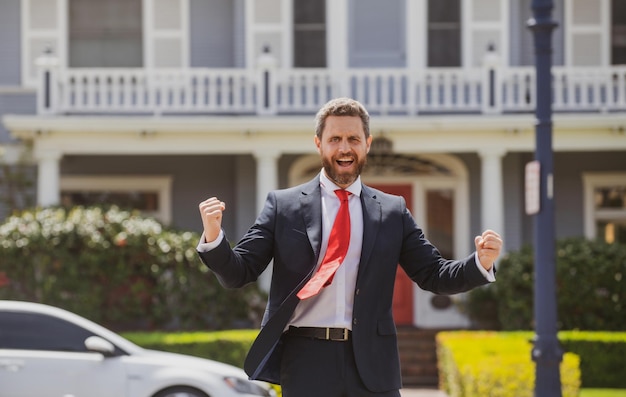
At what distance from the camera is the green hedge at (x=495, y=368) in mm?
11508

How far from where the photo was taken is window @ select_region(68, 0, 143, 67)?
63.5 ft

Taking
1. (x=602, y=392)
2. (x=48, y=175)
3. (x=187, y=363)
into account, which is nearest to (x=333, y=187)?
(x=187, y=363)

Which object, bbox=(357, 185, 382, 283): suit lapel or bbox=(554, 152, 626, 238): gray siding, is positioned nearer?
bbox=(357, 185, 382, 283): suit lapel

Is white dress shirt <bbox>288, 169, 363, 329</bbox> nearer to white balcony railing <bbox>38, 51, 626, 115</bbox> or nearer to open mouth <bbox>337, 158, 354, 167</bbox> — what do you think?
open mouth <bbox>337, 158, 354, 167</bbox>

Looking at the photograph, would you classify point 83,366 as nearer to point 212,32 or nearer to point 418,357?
point 418,357

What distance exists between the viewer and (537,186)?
10.6 m

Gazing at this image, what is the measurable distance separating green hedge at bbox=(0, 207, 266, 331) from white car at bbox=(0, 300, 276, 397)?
5.25 metres

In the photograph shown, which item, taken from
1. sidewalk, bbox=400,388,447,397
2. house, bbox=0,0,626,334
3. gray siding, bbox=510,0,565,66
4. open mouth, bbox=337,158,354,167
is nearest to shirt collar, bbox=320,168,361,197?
open mouth, bbox=337,158,354,167

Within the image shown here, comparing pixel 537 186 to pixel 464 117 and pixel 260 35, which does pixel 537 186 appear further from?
pixel 260 35

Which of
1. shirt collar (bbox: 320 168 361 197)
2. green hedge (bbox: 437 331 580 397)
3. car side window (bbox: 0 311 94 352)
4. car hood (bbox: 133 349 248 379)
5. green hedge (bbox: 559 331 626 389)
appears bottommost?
green hedge (bbox: 559 331 626 389)

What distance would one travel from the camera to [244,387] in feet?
35.1

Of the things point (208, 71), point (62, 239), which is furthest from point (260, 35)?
point (62, 239)

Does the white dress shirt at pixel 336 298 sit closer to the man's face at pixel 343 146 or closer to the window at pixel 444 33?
the man's face at pixel 343 146

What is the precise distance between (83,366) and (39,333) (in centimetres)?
57
